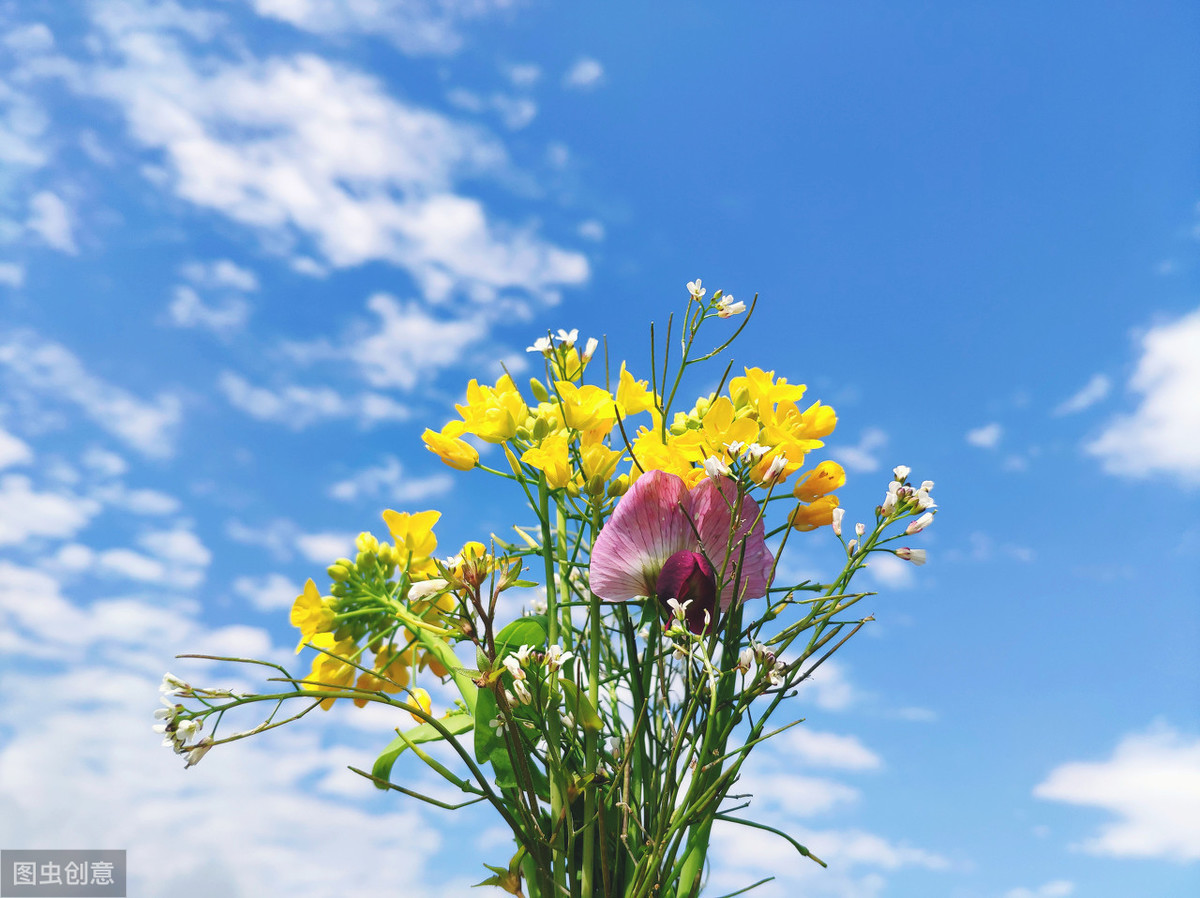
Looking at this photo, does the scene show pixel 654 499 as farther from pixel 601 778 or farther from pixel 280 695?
pixel 280 695

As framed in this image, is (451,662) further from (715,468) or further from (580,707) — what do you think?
(715,468)

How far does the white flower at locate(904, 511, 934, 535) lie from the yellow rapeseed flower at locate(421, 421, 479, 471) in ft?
1.54

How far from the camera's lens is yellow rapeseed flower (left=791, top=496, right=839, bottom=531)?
2.91 ft

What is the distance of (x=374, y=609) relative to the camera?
0.99 m

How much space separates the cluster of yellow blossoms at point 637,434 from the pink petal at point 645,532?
3 centimetres

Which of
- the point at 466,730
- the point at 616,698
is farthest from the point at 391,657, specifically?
the point at 616,698

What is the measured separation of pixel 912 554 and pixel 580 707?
348 millimetres

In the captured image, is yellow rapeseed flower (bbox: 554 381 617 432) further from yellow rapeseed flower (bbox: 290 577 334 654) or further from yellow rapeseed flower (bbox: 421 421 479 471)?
yellow rapeseed flower (bbox: 290 577 334 654)

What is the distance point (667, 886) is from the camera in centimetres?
86

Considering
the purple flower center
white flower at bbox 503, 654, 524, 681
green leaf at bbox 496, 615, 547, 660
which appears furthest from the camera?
green leaf at bbox 496, 615, 547, 660

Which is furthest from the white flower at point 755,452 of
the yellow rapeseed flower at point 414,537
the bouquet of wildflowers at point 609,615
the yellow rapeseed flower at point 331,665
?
the yellow rapeseed flower at point 331,665

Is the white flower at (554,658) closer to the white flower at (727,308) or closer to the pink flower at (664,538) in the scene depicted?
the pink flower at (664,538)

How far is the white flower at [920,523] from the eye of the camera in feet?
2.58

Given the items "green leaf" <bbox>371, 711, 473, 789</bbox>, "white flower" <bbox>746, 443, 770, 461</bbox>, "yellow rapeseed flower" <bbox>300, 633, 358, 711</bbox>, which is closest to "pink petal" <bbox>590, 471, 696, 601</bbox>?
"white flower" <bbox>746, 443, 770, 461</bbox>
